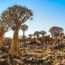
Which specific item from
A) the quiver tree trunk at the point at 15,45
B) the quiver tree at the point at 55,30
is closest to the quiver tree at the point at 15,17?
the quiver tree trunk at the point at 15,45

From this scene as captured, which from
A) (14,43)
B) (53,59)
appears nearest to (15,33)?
(14,43)

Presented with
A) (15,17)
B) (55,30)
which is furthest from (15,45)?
(55,30)

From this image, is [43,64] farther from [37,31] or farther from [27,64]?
[37,31]

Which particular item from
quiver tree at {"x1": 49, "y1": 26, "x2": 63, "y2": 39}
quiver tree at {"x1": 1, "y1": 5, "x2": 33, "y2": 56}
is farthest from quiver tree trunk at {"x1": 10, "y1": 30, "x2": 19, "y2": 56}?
quiver tree at {"x1": 49, "y1": 26, "x2": 63, "y2": 39}

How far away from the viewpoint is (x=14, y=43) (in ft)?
88.1

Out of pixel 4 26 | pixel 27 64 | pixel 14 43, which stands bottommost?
pixel 27 64

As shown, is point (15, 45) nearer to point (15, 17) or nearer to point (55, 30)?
point (15, 17)

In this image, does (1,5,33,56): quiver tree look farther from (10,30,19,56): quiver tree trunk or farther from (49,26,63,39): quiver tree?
(49,26,63,39): quiver tree

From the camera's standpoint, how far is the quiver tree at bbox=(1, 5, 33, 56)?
26.8 m

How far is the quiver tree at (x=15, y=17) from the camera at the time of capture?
26812 mm

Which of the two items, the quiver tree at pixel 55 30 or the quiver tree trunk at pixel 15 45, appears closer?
the quiver tree trunk at pixel 15 45

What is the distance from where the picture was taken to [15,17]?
88.7ft

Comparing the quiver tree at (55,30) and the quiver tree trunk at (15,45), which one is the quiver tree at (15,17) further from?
the quiver tree at (55,30)

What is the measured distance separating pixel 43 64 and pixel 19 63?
1945mm
